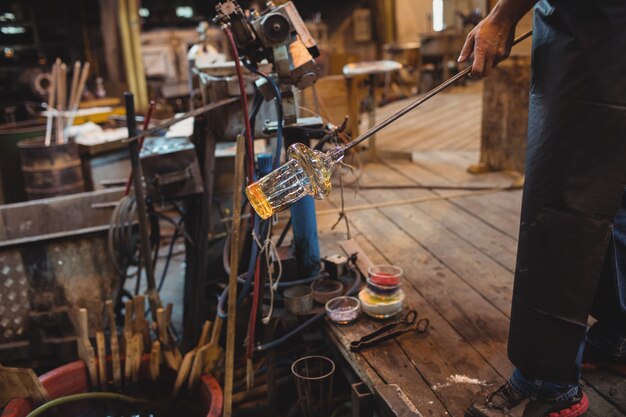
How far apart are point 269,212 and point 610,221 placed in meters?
0.96

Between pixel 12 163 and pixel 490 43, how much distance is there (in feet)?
15.0

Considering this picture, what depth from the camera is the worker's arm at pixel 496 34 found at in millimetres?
1480

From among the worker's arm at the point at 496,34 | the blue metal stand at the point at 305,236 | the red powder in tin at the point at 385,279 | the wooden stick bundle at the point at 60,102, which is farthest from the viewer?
the wooden stick bundle at the point at 60,102

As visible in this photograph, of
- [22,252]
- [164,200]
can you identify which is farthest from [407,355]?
[22,252]

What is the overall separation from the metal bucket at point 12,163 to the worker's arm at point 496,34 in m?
4.28

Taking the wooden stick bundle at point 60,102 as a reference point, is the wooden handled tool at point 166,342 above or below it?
below

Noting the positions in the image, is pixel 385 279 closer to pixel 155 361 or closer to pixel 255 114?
pixel 255 114

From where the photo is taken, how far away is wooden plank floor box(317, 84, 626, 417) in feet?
6.27

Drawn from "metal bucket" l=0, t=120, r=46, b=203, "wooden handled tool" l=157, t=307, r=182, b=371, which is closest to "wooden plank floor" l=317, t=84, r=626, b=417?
"wooden handled tool" l=157, t=307, r=182, b=371

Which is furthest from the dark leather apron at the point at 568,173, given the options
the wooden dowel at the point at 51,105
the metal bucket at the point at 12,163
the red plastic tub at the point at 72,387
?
the metal bucket at the point at 12,163

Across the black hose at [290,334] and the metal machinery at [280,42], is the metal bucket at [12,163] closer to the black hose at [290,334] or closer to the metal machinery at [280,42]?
the metal machinery at [280,42]

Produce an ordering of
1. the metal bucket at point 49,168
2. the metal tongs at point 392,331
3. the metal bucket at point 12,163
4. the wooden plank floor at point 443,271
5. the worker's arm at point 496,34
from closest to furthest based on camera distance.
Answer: the worker's arm at point 496,34, the wooden plank floor at point 443,271, the metal tongs at point 392,331, the metal bucket at point 49,168, the metal bucket at point 12,163

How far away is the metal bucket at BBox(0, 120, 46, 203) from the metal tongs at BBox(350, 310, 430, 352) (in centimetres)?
384

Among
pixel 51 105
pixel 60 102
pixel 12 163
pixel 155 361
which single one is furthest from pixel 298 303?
pixel 12 163
